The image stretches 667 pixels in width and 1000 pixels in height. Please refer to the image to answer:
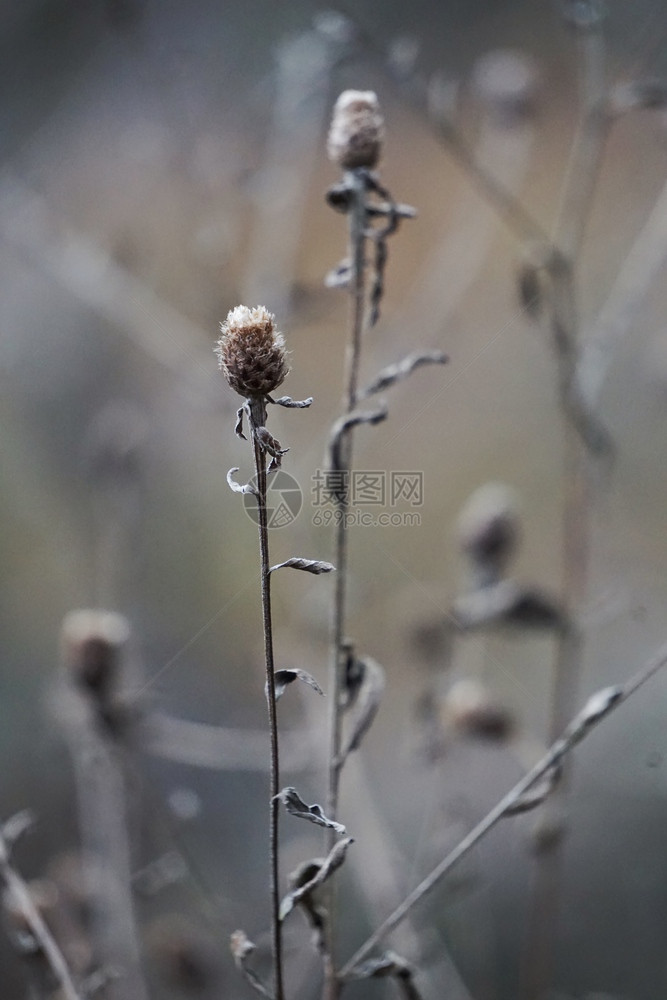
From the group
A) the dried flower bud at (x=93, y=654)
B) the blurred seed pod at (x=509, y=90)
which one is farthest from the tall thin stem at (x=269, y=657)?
the blurred seed pod at (x=509, y=90)

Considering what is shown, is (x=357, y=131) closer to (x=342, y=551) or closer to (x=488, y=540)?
(x=342, y=551)

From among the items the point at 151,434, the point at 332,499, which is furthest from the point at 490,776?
the point at 332,499

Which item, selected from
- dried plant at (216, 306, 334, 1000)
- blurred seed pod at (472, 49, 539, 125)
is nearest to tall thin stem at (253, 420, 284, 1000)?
dried plant at (216, 306, 334, 1000)

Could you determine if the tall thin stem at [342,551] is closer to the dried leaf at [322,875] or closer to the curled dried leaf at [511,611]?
the dried leaf at [322,875]

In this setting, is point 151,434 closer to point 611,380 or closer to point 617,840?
point 611,380

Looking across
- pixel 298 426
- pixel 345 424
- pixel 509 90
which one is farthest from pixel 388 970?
pixel 509 90

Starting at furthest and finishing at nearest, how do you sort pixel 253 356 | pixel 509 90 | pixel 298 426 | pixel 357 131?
pixel 298 426, pixel 509 90, pixel 357 131, pixel 253 356

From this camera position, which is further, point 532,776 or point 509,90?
point 509,90

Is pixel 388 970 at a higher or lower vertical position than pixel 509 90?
lower
